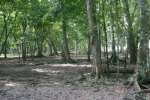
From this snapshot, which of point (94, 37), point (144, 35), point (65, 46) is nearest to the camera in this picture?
point (144, 35)

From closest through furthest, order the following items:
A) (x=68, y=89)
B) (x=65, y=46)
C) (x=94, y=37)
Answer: (x=68, y=89)
(x=94, y=37)
(x=65, y=46)

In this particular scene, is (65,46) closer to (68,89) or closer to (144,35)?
(68,89)

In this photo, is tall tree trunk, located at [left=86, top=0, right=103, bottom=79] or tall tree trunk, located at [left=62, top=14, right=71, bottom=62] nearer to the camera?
tall tree trunk, located at [left=86, top=0, right=103, bottom=79]

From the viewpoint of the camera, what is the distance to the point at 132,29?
21297 mm

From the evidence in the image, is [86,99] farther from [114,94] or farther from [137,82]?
[137,82]

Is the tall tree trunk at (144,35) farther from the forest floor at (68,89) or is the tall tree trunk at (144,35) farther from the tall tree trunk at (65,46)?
the tall tree trunk at (65,46)

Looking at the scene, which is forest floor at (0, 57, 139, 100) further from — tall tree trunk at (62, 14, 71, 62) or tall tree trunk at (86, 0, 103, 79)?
tall tree trunk at (62, 14, 71, 62)

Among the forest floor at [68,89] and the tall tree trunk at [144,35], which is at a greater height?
the tall tree trunk at [144,35]

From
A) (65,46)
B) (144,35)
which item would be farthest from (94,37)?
(65,46)

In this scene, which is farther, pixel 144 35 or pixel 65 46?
pixel 65 46

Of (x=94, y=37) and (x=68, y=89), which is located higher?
(x=94, y=37)

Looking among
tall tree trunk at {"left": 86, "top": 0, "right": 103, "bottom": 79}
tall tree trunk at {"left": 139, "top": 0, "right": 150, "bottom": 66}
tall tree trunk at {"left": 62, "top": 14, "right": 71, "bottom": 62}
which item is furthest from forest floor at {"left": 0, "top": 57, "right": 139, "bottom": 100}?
tall tree trunk at {"left": 62, "top": 14, "right": 71, "bottom": 62}

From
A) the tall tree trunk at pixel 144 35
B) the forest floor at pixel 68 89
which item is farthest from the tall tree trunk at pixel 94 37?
the tall tree trunk at pixel 144 35

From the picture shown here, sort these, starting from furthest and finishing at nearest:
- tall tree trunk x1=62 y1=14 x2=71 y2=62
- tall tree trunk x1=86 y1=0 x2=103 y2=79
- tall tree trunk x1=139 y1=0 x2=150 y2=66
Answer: tall tree trunk x1=62 y1=14 x2=71 y2=62
tall tree trunk x1=86 y1=0 x2=103 y2=79
tall tree trunk x1=139 y1=0 x2=150 y2=66
